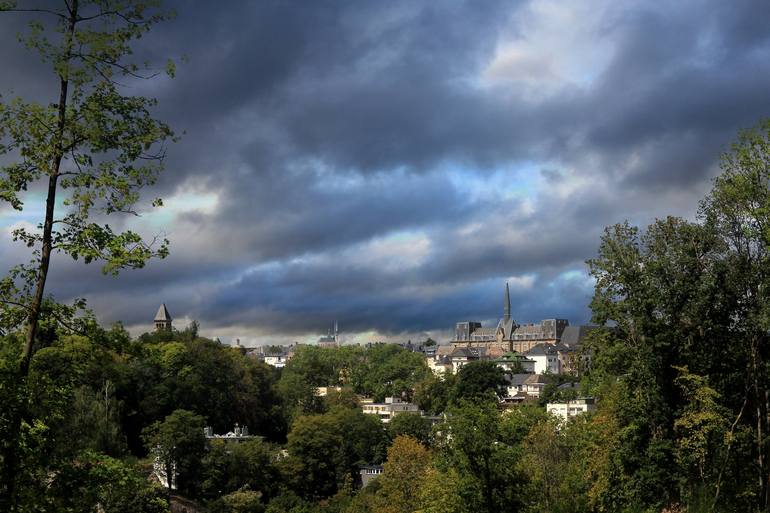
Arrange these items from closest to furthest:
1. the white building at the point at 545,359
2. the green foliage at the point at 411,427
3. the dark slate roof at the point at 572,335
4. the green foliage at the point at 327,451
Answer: the green foliage at the point at 327,451, the green foliage at the point at 411,427, the white building at the point at 545,359, the dark slate roof at the point at 572,335

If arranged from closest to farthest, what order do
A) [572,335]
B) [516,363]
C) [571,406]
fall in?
[571,406], [516,363], [572,335]

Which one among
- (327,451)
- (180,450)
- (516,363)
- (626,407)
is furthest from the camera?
(516,363)

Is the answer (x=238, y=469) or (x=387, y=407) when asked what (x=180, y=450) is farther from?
(x=387, y=407)

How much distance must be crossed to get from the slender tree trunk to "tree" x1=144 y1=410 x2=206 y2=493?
172 feet

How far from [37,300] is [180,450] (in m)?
53.5

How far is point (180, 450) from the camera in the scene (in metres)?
60.8

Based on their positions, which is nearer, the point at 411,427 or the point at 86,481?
the point at 86,481

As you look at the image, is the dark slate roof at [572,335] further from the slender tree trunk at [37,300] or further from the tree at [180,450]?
the slender tree trunk at [37,300]

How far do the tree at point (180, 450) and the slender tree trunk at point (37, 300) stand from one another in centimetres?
5247

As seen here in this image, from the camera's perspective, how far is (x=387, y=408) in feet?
437

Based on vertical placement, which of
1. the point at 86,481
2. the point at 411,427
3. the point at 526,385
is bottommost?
the point at 411,427

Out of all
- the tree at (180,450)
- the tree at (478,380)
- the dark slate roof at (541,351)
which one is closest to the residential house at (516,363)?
the dark slate roof at (541,351)

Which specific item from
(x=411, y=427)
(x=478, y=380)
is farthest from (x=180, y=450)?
(x=478, y=380)

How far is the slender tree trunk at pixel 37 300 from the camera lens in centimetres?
980
